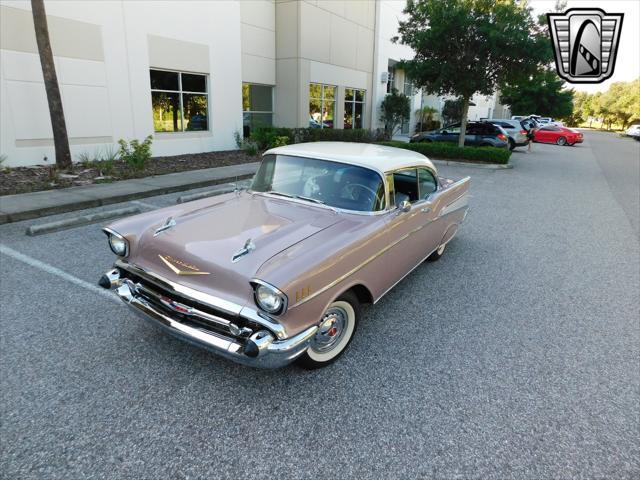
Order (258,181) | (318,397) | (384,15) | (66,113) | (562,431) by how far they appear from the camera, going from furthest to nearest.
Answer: (384,15)
(66,113)
(258,181)
(318,397)
(562,431)

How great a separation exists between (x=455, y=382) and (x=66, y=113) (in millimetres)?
10945

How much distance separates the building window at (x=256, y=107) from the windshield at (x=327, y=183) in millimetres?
12586

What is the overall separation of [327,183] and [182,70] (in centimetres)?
1112

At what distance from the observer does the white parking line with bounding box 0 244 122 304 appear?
4.10 metres

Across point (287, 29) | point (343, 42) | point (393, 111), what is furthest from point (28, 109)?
point (393, 111)

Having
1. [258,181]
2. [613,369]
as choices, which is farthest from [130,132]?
[613,369]

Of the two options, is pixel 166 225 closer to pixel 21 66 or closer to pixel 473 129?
pixel 21 66

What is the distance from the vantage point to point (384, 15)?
2247cm

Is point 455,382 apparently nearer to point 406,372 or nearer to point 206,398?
point 406,372

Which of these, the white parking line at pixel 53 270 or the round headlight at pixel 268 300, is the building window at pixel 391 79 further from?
the round headlight at pixel 268 300

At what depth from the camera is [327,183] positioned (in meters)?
3.71

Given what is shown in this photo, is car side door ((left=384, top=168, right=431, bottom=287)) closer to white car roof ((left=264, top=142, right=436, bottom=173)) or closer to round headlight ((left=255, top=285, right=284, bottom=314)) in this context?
white car roof ((left=264, top=142, right=436, bottom=173))

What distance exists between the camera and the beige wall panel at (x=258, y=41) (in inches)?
605
